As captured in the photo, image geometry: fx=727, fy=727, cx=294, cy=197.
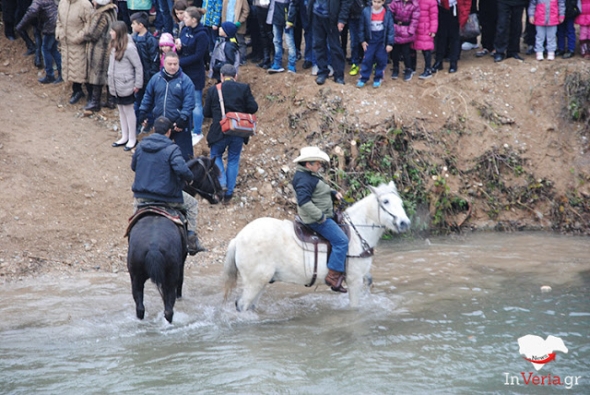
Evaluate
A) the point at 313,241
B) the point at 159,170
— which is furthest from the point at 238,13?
the point at 313,241

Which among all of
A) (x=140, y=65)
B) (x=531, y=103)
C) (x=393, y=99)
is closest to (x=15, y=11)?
(x=140, y=65)

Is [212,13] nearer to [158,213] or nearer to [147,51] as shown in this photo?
[147,51]

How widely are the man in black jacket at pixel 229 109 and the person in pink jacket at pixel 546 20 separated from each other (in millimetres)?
6425

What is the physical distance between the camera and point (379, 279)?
11539 millimetres

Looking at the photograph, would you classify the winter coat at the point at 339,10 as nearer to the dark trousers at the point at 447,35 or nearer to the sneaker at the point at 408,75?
the sneaker at the point at 408,75

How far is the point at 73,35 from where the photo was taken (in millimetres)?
14859

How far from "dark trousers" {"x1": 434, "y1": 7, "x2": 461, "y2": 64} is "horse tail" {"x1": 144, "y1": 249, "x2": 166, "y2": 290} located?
890 cm

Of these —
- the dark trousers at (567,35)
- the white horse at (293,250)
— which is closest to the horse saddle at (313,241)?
the white horse at (293,250)

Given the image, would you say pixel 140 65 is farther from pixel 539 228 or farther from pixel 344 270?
pixel 539 228

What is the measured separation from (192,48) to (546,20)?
7.27 meters

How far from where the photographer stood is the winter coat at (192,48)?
1381 cm

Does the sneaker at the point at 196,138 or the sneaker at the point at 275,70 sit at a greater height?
the sneaker at the point at 275,70

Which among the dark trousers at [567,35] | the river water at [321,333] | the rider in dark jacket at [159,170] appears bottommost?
the river water at [321,333]

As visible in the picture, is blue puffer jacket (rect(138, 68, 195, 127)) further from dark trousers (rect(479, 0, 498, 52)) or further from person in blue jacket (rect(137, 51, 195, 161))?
dark trousers (rect(479, 0, 498, 52))
